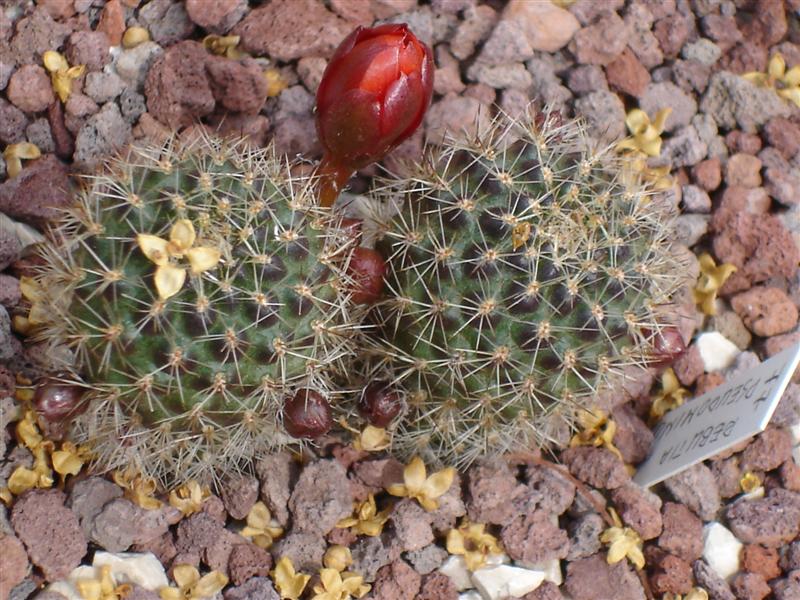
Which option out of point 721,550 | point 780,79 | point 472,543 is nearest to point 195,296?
point 472,543

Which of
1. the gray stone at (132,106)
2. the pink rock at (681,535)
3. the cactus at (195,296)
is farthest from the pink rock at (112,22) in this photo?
the pink rock at (681,535)

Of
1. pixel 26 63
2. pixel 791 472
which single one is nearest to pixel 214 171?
pixel 26 63

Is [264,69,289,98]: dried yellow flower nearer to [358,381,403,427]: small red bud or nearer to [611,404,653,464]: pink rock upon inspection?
[358,381,403,427]: small red bud

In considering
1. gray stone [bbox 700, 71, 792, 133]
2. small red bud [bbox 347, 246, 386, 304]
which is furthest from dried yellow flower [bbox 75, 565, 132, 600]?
gray stone [bbox 700, 71, 792, 133]

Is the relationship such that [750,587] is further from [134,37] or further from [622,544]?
[134,37]

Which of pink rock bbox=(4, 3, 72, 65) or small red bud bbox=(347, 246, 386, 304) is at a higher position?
pink rock bbox=(4, 3, 72, 65)

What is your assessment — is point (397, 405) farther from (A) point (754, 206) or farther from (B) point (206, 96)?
(A) point (754, 206)

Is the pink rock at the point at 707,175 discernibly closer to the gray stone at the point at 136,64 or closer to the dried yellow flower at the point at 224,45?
the dried yellow flower at the point at 224,45
